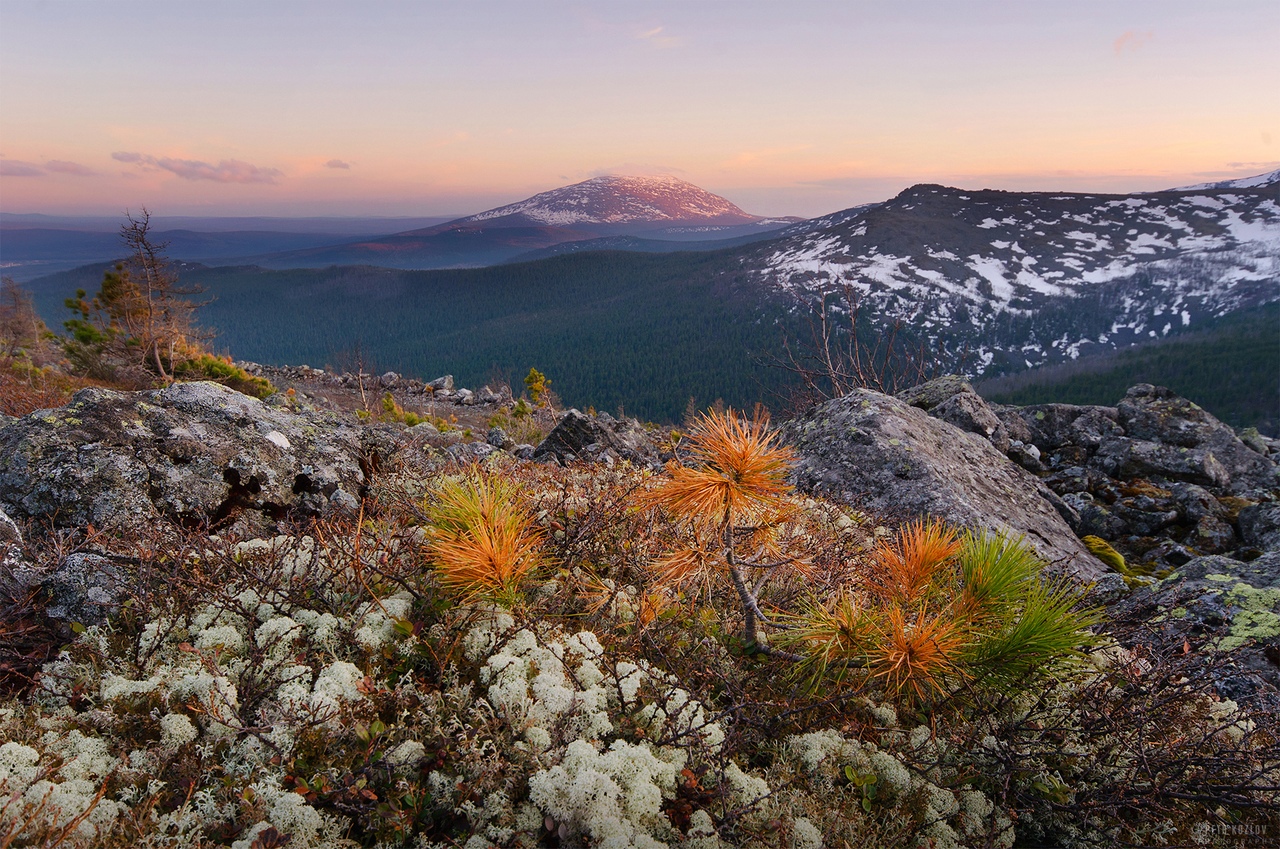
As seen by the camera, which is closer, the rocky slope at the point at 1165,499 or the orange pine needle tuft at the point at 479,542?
the orange pine needle tuft at the point at 479,542

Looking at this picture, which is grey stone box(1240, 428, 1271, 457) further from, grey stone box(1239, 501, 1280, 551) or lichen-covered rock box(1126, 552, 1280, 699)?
lichen-covered rock box(1126, 552, 1280, 699)

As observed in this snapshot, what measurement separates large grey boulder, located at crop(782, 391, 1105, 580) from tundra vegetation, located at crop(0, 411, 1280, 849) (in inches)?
127

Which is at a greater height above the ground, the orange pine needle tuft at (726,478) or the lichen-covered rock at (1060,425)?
the orange pine needle tuft at (726,478)

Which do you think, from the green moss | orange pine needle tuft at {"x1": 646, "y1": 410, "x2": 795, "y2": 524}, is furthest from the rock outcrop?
orange pine needle tuft at {"x1": 646, "y1": 410, "x2": 795, "y2": 524}

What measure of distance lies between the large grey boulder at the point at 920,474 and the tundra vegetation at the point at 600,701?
3.22m

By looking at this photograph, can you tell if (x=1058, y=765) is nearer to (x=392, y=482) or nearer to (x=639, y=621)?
(x=639, y=621)

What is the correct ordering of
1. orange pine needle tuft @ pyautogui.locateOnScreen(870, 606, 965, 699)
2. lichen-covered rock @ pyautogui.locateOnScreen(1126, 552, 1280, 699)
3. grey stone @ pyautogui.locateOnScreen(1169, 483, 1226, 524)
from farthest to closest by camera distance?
grey stone @ pyautogui.locateOnScreen(1169, 483, 1226, 524) < lichen-covered rock @ pyautogui.locateOnScreen(1126, 552, 1280, 699) < orange pine needle tuft @ pyautogui.locateOnScreen(870, 606, 965, 699)

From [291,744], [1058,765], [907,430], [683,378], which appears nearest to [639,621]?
[291,744]

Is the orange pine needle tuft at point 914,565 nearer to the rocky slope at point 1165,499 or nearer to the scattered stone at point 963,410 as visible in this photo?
the rocky slope at point 1165,499

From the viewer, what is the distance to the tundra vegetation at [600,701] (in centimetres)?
262

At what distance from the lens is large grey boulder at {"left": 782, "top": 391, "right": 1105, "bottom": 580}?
713 cm

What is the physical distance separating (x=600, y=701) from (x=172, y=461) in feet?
14.9

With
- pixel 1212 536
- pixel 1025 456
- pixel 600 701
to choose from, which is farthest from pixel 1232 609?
pixel 1025 456

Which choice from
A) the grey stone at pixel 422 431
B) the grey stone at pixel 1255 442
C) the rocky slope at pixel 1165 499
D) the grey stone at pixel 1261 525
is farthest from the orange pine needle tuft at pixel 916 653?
the grey stone at pixel 1255 442
